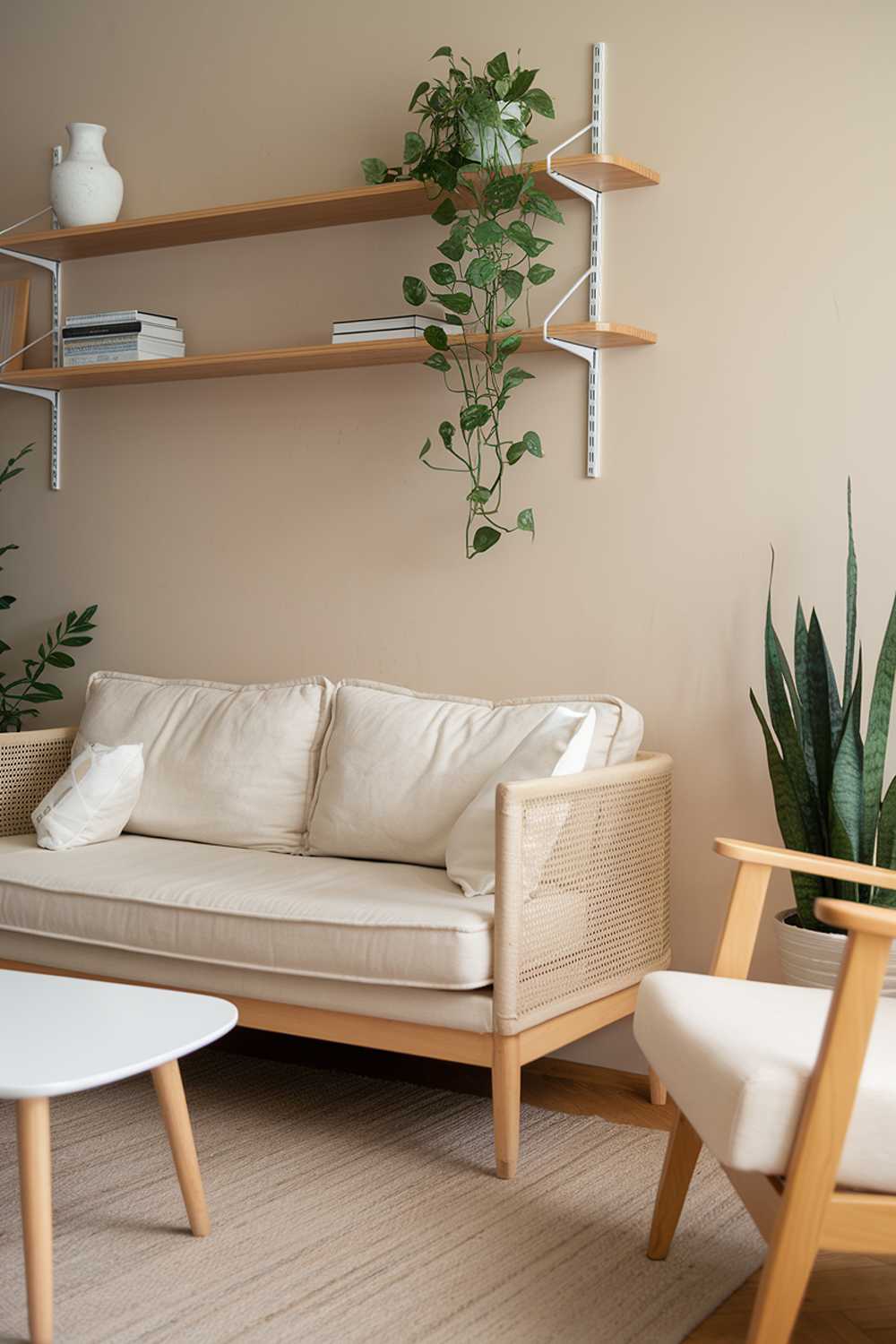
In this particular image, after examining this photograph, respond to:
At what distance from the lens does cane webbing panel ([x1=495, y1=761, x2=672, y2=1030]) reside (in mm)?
2461

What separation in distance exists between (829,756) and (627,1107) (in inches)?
33.6

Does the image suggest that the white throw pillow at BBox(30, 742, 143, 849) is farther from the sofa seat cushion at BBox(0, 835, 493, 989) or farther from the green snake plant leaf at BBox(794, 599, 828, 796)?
the green snake plant leaf at BBox(794, 599, 828, 796)

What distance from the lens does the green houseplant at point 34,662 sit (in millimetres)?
3787

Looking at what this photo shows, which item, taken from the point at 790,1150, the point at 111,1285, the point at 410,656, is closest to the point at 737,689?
the point at 410,656

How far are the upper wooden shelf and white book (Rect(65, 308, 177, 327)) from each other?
20cm

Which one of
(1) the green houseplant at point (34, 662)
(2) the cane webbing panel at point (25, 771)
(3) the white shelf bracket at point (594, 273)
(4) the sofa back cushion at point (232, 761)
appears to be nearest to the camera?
(3) the white shelf bracket at point (594, 273)

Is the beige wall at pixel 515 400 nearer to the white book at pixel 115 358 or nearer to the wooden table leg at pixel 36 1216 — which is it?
the white book at pixel 115 358

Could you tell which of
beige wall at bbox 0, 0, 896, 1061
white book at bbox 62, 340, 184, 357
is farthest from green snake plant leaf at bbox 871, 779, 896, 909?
white book at bbox 62, 340, 184, 357

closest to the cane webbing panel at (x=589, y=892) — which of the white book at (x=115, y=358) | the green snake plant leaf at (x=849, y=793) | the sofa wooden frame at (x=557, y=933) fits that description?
the sofa wooden frame at (x=557, y=933)

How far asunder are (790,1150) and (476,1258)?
2.31 feet

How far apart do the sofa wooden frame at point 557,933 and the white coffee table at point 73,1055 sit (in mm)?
471

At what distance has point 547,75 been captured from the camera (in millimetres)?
3150

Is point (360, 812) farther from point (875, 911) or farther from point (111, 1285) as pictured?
point (875, 911)

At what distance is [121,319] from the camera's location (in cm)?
357
